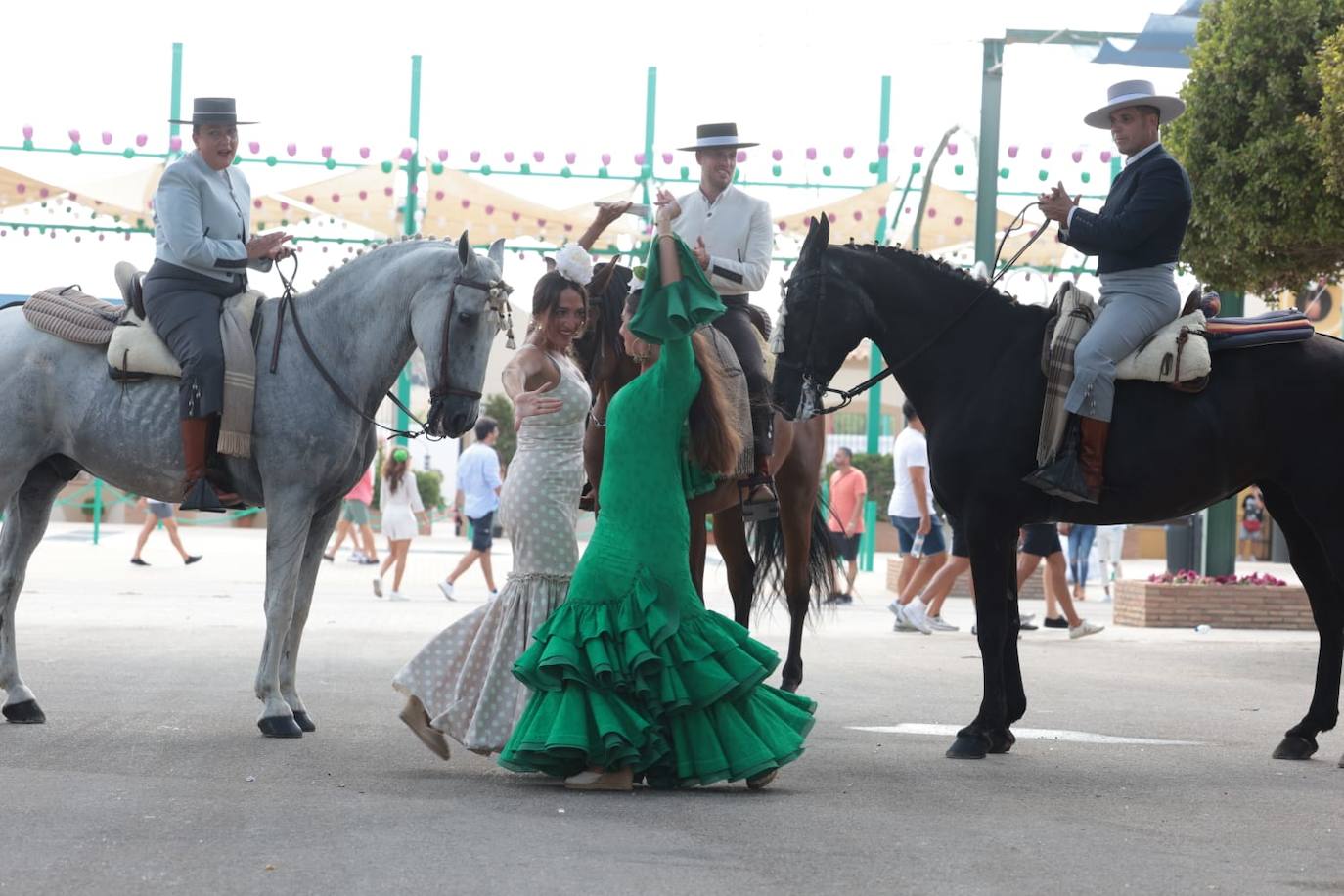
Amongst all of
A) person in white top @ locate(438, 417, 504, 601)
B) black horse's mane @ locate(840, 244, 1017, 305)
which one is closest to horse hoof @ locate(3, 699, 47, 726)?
black horse's mane @ locate(840, 244, 1017, 305)

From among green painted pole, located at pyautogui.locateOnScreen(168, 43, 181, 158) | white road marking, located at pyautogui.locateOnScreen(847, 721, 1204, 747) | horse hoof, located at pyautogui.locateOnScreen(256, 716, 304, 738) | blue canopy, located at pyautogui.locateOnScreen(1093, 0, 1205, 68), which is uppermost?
green painted pole, located at pyautogui.locateOnScreen(168, 43, 181, 158)

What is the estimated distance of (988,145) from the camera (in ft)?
59.8

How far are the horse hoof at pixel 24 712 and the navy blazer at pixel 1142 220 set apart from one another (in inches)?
214

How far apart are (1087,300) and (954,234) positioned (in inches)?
755

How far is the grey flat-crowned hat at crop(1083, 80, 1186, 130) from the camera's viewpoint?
8016 millimetres

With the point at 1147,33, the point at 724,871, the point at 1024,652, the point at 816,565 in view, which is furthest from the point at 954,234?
the point at 724,871

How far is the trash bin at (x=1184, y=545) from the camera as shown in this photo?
19391 millimetres

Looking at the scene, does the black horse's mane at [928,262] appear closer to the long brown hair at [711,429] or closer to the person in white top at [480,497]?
the long brown hair at [711,429]

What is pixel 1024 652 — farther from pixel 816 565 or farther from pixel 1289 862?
pixel 1289 862

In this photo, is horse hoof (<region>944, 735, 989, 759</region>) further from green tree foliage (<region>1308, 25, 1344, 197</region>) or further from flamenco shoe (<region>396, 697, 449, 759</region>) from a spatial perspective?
green tree foliage (<region>1308, 25, 1344, 197</region>)

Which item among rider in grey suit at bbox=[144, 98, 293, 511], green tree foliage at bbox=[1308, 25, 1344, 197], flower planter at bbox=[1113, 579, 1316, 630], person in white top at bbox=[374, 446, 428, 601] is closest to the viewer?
rider in grey suit at bbox=[144, 98, 293, 511]

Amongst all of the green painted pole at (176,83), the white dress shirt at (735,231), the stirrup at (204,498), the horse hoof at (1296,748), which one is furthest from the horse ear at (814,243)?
the green painted pole at (176,83)

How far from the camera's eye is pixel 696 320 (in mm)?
6461

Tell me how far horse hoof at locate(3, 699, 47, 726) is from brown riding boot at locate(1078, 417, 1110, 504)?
5.12m
